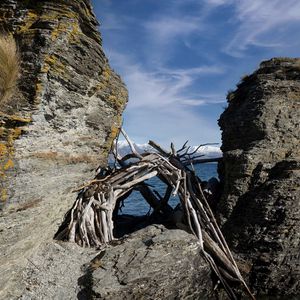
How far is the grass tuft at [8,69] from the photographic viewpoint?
6.54 meters

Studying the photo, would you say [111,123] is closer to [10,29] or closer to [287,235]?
[10,29]

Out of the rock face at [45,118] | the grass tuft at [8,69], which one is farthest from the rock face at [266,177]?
the grass tuft at [8,69]

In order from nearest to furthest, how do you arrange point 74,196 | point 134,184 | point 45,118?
1. point 45,118
2. point 74,196
3. point 134,184

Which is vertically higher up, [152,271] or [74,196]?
[74,196]

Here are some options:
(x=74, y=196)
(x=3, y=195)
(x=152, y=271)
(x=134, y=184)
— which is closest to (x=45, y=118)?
(x=3, y=195)

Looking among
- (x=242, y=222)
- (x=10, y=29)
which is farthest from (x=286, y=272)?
(x=10, y=29)

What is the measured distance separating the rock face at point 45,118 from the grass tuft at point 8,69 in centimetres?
11

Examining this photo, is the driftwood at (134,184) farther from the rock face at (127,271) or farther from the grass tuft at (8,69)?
the grass tuft at (8,69)

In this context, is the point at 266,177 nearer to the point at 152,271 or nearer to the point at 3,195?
the point at 152,271

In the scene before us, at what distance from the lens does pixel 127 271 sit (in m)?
7.10

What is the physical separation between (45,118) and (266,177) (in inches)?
236

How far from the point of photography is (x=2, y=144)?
631 cm

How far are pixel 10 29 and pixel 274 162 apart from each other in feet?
24.1

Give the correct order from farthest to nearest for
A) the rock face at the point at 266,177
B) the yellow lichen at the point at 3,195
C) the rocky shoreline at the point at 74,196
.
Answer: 1. the rock face at the point at 266,177
2. the rocky shoreline at the point at 74,196
3. the yellow lichen at the point at 3,195
